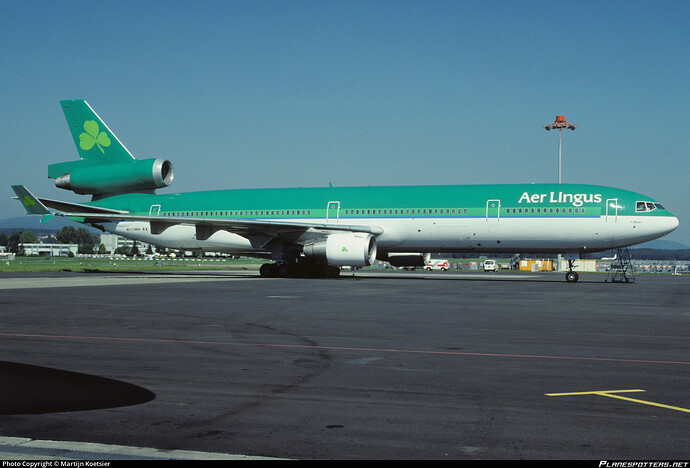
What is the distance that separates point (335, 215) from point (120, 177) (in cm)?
1317

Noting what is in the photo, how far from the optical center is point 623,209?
28.9m

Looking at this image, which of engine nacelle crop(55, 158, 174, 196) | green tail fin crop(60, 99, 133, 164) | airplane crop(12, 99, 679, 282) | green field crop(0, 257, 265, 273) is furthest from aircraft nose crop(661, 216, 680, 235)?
green field crop(0, 257, 265, 273)

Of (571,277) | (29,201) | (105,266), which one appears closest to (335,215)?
(571,277)

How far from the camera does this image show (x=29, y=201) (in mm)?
31297

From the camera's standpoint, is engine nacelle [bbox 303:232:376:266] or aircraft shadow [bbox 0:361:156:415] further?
engine nacelle [bbox 303:232:376:266]

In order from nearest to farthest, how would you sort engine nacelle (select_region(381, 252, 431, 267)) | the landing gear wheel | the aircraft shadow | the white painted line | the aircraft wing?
the white painted line → the aircraft shadow → the aircraft wing → the landing gear wheel → engine nacelle (select_region(381, 252, 431, 267))

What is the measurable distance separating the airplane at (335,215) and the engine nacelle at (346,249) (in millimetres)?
50

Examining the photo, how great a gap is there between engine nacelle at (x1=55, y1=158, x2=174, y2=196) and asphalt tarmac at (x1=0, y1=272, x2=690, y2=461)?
23.4m

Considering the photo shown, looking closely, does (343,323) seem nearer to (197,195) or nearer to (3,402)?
(3,402)

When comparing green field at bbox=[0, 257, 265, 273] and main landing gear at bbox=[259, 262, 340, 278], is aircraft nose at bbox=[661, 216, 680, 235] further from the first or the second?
green field at bbox=[0, 257, 265, 273]

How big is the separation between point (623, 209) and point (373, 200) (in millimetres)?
11619

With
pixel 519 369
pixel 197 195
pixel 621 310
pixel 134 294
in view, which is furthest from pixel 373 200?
pixel 519 369

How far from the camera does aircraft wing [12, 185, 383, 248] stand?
31.1 metres

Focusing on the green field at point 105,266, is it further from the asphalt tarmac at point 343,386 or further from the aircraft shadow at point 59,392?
the aircraft shadow at point 59,392
